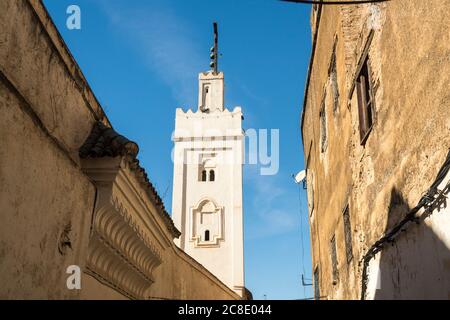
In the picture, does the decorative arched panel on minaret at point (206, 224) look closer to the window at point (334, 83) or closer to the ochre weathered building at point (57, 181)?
the window at point (334, 83)

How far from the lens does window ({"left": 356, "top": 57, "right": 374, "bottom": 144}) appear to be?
22.5 feet

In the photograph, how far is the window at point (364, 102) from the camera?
270 inches

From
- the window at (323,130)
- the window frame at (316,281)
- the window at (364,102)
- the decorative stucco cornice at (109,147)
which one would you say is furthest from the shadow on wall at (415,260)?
the window frame at (316,281)

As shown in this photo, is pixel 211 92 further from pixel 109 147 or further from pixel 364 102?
pixel 109 147

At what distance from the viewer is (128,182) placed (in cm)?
528

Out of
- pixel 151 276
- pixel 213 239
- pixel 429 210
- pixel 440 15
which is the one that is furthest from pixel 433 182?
pixel 213 239

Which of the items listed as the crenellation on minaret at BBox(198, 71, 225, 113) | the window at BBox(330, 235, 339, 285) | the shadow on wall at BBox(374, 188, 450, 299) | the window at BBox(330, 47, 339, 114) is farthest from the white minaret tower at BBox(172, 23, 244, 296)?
the shadow on wall at BBox(374, 188, 450, 299)

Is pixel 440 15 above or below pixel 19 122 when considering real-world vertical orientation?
above

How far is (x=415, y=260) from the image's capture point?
4754 millimetres

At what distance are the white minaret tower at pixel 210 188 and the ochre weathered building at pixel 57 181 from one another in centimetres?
2196

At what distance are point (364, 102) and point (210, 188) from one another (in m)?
23.0

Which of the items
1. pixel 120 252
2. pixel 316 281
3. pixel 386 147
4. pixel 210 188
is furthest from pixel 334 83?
pixel 210 188
